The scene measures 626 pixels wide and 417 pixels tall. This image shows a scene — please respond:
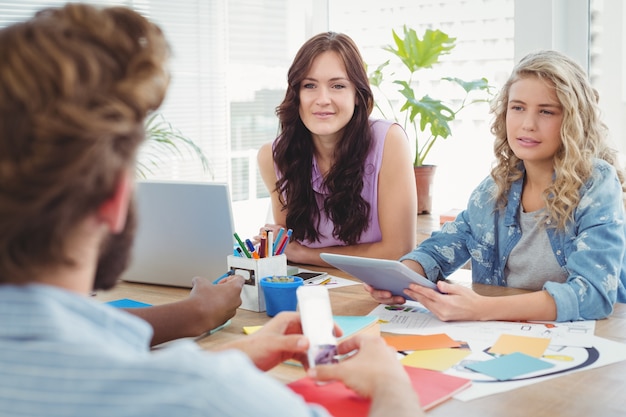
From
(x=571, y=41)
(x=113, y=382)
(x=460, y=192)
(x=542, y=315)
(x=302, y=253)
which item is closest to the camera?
(x=113, y=382)

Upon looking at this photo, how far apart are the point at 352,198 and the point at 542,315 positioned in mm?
938

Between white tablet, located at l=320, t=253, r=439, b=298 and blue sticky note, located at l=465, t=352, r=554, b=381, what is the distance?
11.8 inches

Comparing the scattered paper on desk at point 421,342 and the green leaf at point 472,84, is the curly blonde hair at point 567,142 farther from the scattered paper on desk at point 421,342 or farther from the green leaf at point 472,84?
the green leaf at point 472,84

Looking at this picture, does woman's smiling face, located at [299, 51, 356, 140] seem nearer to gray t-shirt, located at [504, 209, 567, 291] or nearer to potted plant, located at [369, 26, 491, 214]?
gray t-shirt, located at [504, 209, 567, 291]

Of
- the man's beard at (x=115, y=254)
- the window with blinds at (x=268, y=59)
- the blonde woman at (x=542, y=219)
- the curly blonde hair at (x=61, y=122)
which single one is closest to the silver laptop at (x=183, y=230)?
the blonde woman at (x=542, y=219)

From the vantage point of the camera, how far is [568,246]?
71.7 inches

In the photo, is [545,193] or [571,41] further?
[571,41]

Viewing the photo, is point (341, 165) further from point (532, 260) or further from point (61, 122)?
point (61, 122)

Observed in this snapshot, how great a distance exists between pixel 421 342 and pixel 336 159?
1.13 meters

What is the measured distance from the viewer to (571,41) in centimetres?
320

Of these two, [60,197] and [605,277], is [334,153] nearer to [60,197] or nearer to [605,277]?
[605,277]

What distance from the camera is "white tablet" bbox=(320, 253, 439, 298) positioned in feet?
4.96

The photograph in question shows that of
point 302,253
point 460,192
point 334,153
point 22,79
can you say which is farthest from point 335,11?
point 22,79

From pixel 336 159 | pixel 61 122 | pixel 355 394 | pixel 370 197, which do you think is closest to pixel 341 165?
pixel 336 159
